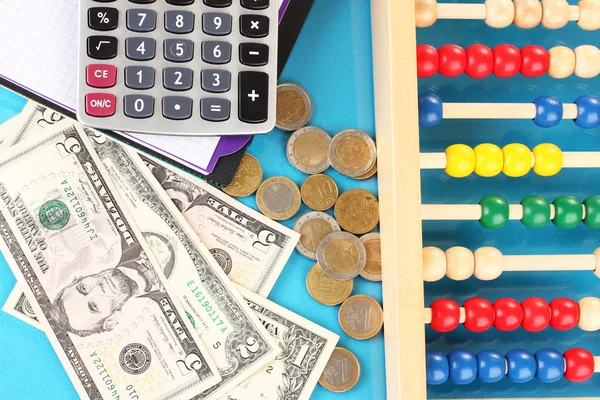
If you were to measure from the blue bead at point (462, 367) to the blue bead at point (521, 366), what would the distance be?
1.5 inches

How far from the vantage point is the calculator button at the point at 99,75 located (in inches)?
19.7

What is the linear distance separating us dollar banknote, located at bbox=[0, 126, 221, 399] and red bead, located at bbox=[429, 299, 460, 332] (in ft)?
0.66

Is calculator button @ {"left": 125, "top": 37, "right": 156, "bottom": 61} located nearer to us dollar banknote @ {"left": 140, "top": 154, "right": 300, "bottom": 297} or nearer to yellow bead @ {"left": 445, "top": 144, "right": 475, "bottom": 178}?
→ us dollar banknote @ {"left": 140, "top": 154, "right": 300, "bottom": 297}

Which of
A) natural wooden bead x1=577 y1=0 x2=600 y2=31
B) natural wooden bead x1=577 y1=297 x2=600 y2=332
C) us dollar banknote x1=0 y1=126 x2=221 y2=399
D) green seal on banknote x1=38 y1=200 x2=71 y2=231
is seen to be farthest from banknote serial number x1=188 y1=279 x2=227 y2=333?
natural wooden bead x1=577 y1=0 x2=600 y2=31

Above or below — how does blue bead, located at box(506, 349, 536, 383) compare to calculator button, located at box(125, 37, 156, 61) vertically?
below

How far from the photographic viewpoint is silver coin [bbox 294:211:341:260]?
0.59 meters

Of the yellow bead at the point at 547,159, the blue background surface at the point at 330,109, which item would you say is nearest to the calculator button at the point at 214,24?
the blue background surface at the point at 330,109

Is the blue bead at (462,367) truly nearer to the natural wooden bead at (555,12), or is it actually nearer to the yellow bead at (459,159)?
the yellow bead at (459,159)

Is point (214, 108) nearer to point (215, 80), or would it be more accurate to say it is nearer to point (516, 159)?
point (215, 80)

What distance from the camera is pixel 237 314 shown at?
1.91ft

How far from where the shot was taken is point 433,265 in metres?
0.56

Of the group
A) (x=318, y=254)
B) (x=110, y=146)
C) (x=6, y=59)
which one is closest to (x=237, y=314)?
(x=318, y=254)

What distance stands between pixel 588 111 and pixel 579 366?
24cm

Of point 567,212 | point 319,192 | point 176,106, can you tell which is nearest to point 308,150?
point 319,192
